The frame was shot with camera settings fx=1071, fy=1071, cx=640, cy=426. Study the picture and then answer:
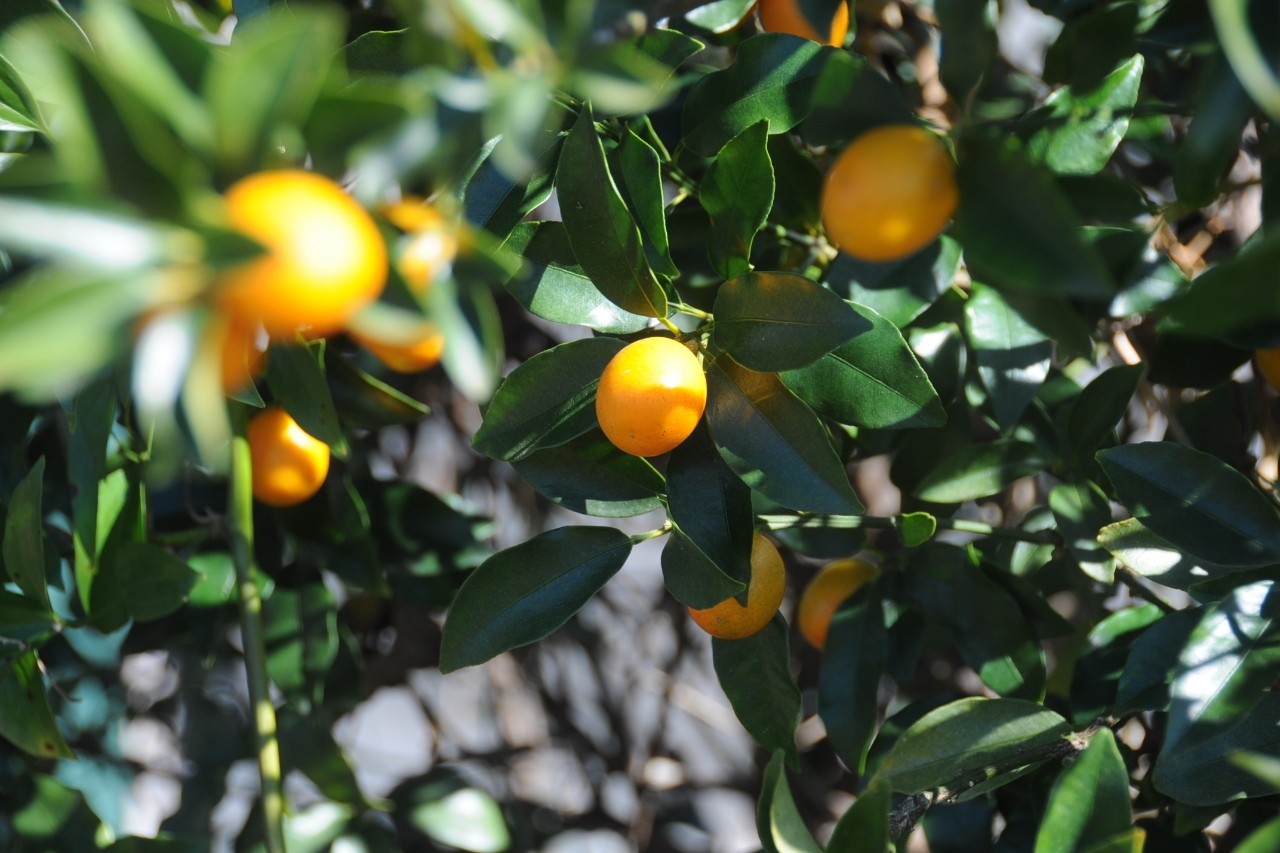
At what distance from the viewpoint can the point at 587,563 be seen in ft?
2.09

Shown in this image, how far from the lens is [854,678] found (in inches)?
29.1

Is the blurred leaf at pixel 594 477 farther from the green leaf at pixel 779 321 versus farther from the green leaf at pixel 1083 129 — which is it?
the green leaf at pixel 1083 129

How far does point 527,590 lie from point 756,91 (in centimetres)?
31

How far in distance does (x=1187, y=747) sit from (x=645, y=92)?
0.39 meters

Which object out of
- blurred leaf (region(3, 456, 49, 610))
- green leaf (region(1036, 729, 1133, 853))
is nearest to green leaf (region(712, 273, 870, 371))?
green leaf (region(1036, 729, 1133, 853))

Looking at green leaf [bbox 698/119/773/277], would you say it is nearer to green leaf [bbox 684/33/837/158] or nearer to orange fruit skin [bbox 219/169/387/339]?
green leaf [bbox 684/33/837/158]

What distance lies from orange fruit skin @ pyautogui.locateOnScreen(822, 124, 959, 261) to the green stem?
0.47 m

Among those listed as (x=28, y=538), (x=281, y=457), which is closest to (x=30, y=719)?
(x=28, y=538)

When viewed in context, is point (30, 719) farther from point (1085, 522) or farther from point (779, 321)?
point (1085, 522)

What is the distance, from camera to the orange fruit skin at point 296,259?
0.29 m

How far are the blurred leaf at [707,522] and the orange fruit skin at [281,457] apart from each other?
0.31 metres

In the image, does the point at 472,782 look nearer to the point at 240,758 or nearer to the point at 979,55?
the point at 240,758

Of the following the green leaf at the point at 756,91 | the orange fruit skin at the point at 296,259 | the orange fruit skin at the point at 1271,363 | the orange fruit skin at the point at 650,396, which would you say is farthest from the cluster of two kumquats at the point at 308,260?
the orange fruit skin at the point at 1271,363

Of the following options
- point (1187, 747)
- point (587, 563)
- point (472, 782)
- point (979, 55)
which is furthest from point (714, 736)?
point (979, 55)
